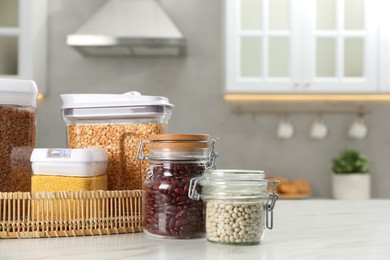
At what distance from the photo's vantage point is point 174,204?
92cm

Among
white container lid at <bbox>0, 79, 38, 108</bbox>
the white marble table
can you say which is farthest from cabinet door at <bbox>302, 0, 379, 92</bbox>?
white container lid at <bbox>0, 79, 38, 108</bbox>

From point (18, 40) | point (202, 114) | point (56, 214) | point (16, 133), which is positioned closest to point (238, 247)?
point (56, 214)

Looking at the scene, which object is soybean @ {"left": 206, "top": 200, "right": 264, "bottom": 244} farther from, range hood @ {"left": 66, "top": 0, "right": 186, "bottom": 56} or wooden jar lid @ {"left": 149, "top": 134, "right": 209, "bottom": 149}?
range hood @ {"left": 66, "top": 0, "right": 186, "bottom": 56}

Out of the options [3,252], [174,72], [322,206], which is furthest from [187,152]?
[174,72]

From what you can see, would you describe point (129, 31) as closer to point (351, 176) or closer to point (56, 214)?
point (351, 176)

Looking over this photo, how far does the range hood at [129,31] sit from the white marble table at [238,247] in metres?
2.00

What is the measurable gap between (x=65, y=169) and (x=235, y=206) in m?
0.31

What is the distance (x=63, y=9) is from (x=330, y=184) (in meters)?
1.89

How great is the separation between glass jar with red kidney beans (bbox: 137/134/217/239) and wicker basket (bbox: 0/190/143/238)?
77 millimetres

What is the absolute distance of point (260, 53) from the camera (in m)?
3.12

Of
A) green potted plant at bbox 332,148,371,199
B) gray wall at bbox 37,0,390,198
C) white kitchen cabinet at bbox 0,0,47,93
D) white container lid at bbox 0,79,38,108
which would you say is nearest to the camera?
white container lid at bbox 0,79,38,108

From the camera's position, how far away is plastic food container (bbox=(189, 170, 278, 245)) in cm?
85

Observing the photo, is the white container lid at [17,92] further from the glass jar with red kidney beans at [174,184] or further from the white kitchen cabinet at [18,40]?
the white kitchen cabinet at [18,40]

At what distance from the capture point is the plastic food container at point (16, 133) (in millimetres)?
1023
